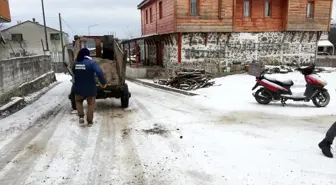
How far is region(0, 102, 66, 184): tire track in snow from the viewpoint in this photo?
3918mm

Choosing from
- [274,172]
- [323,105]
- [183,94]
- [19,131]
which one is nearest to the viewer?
[274,172]

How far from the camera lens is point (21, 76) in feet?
35.5

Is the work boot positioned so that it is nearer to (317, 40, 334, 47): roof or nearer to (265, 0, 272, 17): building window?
(265, 0, 272, 17): building window

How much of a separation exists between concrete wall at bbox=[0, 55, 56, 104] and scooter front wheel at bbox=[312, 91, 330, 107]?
9.29 metres

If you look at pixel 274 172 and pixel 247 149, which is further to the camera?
pixel 247 149

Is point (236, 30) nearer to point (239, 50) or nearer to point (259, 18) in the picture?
point (239, 50)

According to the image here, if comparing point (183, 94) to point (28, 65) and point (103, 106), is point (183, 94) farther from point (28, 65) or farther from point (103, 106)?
point (28, 65)

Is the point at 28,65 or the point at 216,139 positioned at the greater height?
the point at 28,65

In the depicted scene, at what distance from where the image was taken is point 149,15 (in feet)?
80.3

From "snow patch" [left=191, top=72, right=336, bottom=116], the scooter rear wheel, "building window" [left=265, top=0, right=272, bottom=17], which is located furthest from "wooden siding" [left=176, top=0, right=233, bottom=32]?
the scooter rear wheel

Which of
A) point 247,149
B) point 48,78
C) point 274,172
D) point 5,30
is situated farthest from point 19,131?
point 5,30

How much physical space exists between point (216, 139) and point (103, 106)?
474 cm

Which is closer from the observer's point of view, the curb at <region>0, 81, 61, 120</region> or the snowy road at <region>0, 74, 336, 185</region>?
the snowy road at <region>0, 74, 336, 185</region>

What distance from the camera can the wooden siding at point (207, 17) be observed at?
58.1ft
